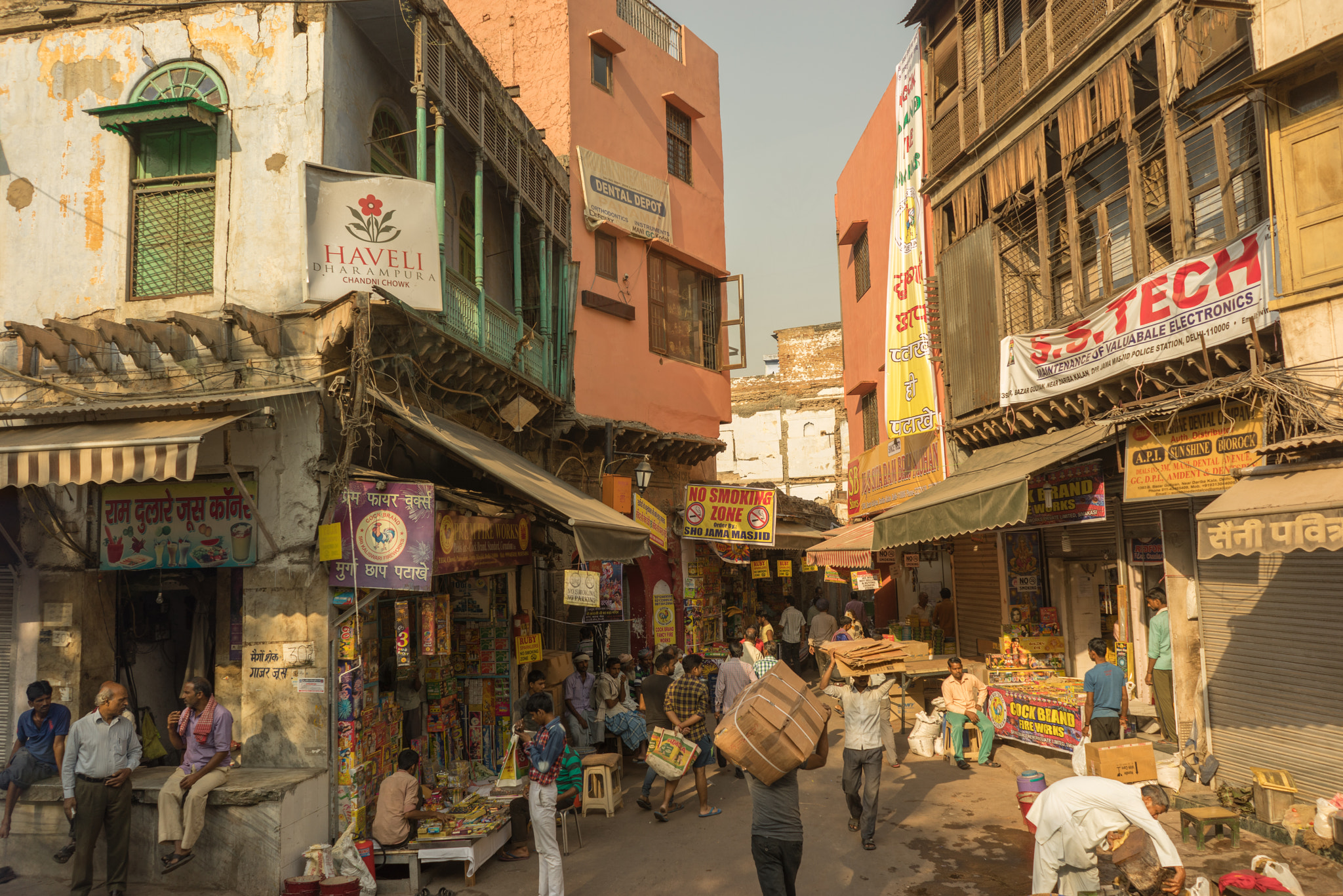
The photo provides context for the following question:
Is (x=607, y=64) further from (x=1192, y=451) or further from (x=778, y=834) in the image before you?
(x=778, y=834)

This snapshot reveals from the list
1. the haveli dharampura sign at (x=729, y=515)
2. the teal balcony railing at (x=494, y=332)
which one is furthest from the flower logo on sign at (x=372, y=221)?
the haveli dharampura sign at (x=729, y=515)

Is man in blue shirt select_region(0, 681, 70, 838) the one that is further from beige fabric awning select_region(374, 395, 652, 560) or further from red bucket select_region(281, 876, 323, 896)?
beige fabric awning select_region(374, 395, 652, 560)

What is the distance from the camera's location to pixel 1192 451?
9352 millimetres

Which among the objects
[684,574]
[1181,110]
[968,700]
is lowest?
[968,700]

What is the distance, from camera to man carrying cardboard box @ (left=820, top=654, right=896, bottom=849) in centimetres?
840

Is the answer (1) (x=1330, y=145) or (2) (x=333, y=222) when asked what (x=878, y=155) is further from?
(2) (x=333, y=222)

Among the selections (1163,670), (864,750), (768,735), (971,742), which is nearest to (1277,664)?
(1163,670)

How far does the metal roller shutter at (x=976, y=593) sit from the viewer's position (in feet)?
49.3

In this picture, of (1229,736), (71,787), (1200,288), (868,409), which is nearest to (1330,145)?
(1200,288)

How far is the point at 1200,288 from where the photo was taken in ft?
30.4

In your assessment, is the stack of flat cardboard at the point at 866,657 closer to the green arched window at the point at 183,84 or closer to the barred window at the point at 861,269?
the green arched window at the point at 183,84

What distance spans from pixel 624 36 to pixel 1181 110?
11.8m

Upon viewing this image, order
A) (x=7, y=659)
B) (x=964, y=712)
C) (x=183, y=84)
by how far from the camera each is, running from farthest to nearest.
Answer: (x=964, y=712)
(x=183, y=84)
(x=7, y=659)

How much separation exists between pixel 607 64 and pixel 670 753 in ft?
45.1
